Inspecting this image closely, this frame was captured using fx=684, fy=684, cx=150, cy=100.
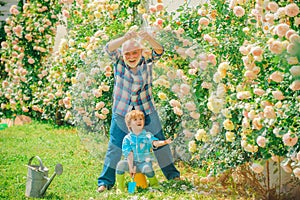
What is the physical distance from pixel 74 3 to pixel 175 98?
3.22 m

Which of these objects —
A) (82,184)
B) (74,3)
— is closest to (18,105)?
(74,3)

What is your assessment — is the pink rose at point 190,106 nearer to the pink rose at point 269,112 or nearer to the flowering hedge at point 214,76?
the flowering hedge at point 214,76

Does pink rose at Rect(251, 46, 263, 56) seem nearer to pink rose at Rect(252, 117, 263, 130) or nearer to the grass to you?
pink rose at Rect(252, 117, 263, 130)

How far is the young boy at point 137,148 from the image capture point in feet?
15.1

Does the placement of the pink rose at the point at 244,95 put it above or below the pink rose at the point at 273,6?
below

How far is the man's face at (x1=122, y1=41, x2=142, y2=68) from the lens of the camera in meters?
4.59

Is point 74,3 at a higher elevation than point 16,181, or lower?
higher

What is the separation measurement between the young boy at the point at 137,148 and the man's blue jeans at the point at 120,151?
0.08 meters

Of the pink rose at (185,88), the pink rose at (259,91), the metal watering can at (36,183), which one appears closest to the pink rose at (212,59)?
the pink rose at (185,88)

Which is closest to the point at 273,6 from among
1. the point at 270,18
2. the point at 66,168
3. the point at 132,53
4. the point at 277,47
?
the point at 270,18

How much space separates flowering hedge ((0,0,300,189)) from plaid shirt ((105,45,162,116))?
0.79 ft

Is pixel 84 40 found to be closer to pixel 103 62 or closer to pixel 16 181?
pixel 103 62

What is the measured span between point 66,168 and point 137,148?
141 centimetres

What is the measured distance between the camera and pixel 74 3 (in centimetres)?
790
